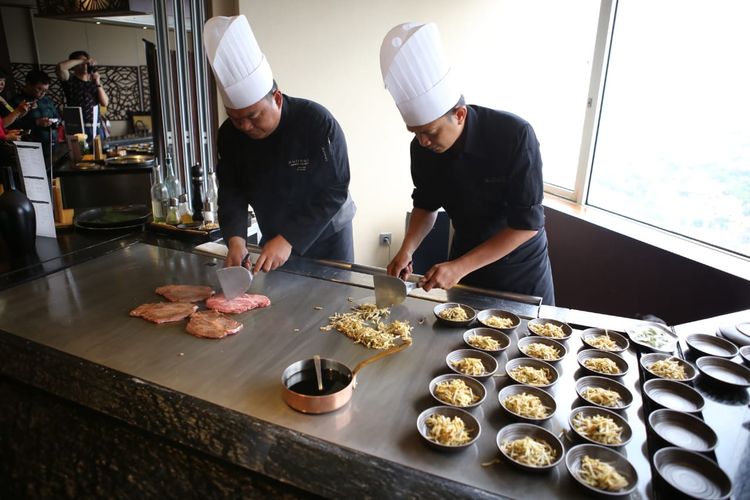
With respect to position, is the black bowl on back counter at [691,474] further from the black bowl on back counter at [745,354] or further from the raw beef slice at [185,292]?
the raw beef slice at [185,292]

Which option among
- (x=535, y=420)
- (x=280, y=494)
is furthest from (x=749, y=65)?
(x=280, y=494)

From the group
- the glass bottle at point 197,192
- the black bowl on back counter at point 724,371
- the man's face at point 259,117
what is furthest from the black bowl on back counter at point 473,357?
the glass bottle at point 197,192

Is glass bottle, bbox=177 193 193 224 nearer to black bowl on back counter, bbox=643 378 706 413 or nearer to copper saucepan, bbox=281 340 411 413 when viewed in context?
copper saucepan, bbox=281 340 411 413

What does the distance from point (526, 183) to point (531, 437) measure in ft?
3.55

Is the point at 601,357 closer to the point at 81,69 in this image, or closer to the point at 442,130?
the point at 442,130

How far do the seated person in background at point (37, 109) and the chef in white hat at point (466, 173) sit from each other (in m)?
5.55

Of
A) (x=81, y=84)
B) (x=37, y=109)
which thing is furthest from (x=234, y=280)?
(x=81, y=84)

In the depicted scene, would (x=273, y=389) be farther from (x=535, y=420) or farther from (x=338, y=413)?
(x=535, y=420)

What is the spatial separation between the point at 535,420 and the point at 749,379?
73cm

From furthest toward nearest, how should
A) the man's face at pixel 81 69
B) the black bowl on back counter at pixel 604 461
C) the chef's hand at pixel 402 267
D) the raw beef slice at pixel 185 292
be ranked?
the man's face at pixel 81 69, the chef's hand at pixel 402 267, the raw beef slice at pixel 185 292, the black bowl on back counter at pixel 604 461

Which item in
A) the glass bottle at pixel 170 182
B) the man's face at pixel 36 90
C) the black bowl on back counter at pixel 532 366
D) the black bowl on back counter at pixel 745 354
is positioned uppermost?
the man's face at pixel 36 90

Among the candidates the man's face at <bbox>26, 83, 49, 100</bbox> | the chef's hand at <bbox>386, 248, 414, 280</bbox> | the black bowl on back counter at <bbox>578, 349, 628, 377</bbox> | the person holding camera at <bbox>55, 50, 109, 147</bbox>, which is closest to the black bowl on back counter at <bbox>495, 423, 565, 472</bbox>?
the black bowl on back counter at <bbox>578, 349, 628, 377</bbox>

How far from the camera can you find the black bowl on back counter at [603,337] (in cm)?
158

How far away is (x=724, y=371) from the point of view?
1.46 meters
